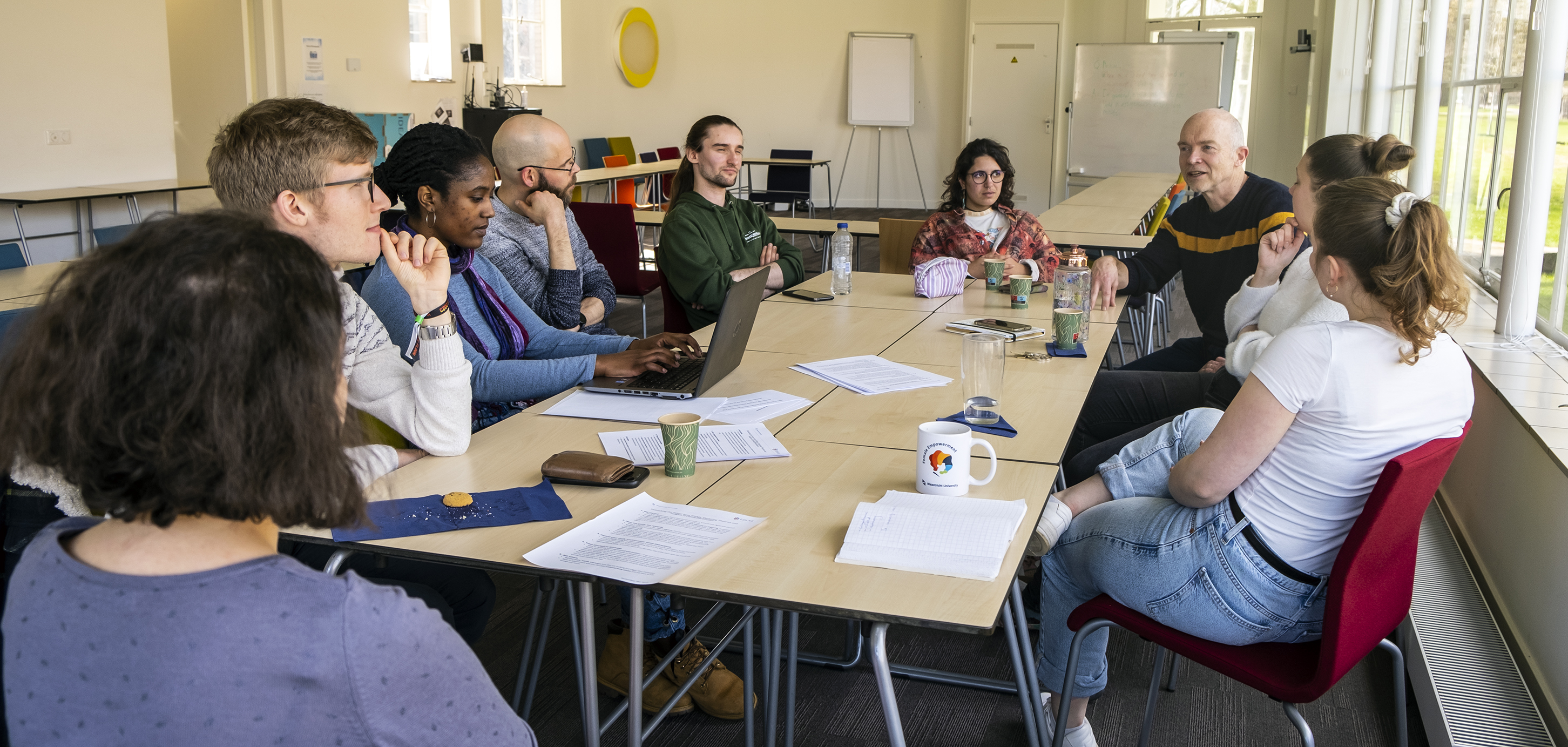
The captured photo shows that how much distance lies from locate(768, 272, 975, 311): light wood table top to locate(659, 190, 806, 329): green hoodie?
0.67ft

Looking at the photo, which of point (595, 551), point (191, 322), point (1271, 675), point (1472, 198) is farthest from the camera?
point (1472, 198)

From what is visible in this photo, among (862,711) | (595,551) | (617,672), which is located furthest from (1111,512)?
(617,672)

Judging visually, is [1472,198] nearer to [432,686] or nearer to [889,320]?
[889,320]

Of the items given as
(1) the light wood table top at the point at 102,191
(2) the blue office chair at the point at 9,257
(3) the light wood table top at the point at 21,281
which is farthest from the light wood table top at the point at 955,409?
(1) the light wood table top at the point at 102,191

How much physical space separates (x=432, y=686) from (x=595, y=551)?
55 centimetres

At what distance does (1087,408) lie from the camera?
2.96 meters

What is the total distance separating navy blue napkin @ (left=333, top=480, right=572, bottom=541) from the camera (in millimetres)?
1477

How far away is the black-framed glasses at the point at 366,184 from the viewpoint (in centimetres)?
184

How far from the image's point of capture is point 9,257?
417 cm

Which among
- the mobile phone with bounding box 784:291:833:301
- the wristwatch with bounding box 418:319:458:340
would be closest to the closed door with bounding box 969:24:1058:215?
Result: the mobile phone with bounding box 784:291:833:301

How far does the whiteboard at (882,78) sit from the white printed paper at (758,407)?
35.8 ft

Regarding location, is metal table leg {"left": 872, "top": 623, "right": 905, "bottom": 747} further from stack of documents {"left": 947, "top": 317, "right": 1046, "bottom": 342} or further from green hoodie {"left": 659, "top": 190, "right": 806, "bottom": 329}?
green hoodie {"left": 659, "top": 190, "right": 806, "bottom": 329}

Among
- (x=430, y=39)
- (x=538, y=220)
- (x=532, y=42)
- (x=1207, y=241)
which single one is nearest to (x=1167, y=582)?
(x=1207, y=241)

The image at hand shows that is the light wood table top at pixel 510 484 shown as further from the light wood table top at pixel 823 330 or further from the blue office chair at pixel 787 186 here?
the blue office chair at pixel 787 186
